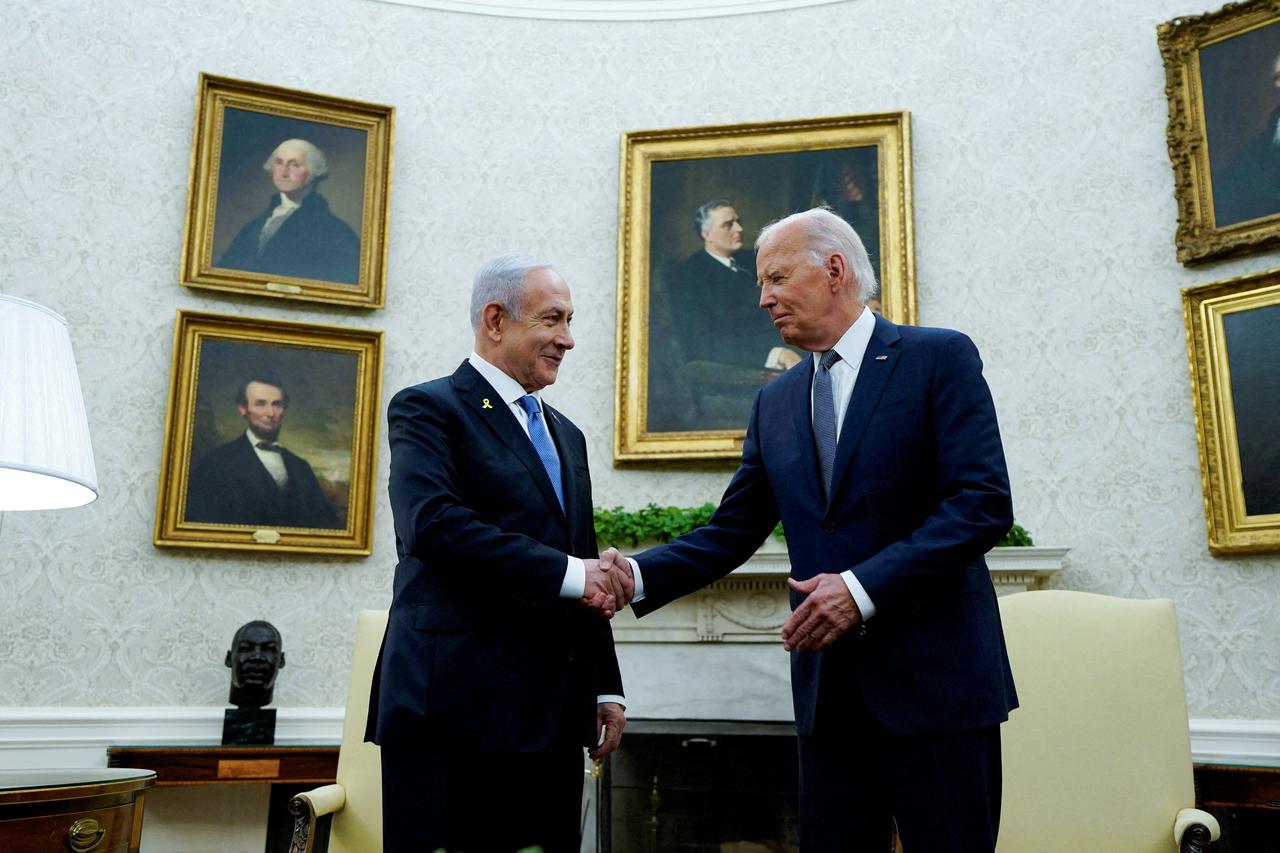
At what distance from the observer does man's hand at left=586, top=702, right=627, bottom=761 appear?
251 cm

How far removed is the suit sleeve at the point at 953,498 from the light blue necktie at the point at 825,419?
0.71 ft

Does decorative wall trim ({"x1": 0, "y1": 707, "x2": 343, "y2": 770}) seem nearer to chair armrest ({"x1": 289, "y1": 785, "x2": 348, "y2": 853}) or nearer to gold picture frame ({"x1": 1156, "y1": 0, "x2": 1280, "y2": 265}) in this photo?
chair armrest ({"x1": 289, "y1": 785, "x2": 348, "y2": 853})

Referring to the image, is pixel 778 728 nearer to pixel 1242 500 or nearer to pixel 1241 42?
pixel 1242 500

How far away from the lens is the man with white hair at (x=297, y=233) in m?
5.40

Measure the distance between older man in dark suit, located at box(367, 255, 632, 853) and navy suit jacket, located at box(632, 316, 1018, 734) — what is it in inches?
19.5

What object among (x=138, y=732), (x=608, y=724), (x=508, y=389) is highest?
(x=508, y=389)

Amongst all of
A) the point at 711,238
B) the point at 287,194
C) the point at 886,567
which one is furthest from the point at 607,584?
the point at 287,194

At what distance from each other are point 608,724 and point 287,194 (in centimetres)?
398

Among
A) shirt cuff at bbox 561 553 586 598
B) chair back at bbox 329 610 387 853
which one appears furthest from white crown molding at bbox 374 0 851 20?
shirt cuff at bbox 561 553 586 598

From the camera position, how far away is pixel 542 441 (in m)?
2.59

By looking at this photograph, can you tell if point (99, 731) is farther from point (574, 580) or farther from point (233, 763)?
point (574, 580)

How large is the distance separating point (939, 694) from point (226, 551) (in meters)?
3.97

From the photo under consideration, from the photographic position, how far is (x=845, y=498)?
2.29m

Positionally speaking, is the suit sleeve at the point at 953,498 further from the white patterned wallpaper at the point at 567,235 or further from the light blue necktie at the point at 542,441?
the white patterned wallpaper at the point at 567,235
